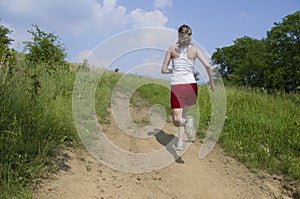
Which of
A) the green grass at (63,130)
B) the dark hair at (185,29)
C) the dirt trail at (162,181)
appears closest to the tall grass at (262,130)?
the green grass at (63,130)

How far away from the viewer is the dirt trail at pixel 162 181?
346 centimetres

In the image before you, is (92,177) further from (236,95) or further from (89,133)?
(236,95)

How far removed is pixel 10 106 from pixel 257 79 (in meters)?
40.6

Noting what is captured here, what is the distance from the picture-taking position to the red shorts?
4.62m

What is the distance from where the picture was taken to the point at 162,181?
4.05 m

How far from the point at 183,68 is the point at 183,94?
42cm

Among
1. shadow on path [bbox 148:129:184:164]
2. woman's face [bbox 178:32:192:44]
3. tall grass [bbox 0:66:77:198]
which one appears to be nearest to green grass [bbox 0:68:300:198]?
tall grass [bbox 0:66:77:198]

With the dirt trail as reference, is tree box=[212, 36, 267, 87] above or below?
above

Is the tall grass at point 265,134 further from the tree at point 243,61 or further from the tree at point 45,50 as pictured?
the tree at point 243,61

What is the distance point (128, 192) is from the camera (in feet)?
11.9

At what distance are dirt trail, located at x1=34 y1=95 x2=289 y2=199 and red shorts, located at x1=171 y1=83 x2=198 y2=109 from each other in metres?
0.96

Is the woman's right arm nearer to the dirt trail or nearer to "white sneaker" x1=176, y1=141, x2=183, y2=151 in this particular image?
"white sneaker" x1=176, y1=141, x2=183, y2=151

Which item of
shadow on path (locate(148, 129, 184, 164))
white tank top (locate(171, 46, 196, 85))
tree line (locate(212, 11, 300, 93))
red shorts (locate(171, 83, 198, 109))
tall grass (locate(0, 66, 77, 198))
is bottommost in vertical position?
shadow on path (locate(148, 129, 184, 164))

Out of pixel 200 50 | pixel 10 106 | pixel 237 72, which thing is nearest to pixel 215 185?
pixel 200 50
